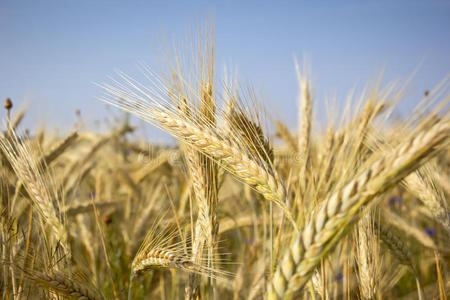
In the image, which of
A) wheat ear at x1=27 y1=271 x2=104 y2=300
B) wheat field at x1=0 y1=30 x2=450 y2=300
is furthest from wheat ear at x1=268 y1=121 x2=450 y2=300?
wheat ear at x1=27 y1=271 x2=104 y2=300

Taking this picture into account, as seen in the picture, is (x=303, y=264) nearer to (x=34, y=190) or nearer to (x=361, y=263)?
(x=361, y=263)

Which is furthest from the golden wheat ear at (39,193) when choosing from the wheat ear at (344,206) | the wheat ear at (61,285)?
the wheat ear at (344,206)

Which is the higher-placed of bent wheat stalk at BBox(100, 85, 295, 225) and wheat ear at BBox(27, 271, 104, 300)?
bent wheat stalk at BBox(100, 85, 295, 225)

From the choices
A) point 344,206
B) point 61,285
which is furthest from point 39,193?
point 344,206

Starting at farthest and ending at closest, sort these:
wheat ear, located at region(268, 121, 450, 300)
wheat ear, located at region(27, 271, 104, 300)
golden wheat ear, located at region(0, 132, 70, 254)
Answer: golden wheat ear, located at region(0, 132, 70, 254)
wheat ear, located at region(27, 271, 104, 300)
wheat ear, located at region(268, 121, 450, 300)

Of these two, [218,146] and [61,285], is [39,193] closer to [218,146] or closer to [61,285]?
[61,285]

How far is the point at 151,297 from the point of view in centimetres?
240

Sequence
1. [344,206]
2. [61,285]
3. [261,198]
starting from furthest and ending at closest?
[261,198]
[61,285]
[344,206]

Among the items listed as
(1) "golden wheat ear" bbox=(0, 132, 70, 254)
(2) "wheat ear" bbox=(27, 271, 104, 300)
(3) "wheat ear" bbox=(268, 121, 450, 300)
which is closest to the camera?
(3) "wheat ear" bbox=(268, 121, 450, 300)

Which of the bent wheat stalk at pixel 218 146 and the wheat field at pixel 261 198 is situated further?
the bent wheat stalk at pixel 218 146

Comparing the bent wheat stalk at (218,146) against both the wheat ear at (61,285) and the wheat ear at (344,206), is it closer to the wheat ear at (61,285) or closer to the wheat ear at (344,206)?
the wheat ear at (344,206)

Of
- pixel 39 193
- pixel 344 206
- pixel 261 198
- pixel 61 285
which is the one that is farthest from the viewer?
pixel 261 198

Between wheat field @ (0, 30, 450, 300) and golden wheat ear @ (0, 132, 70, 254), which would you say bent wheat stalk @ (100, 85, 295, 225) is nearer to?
wheat field @ (0, 30, 450, 300)

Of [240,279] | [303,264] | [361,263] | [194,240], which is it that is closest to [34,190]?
[194,240]
